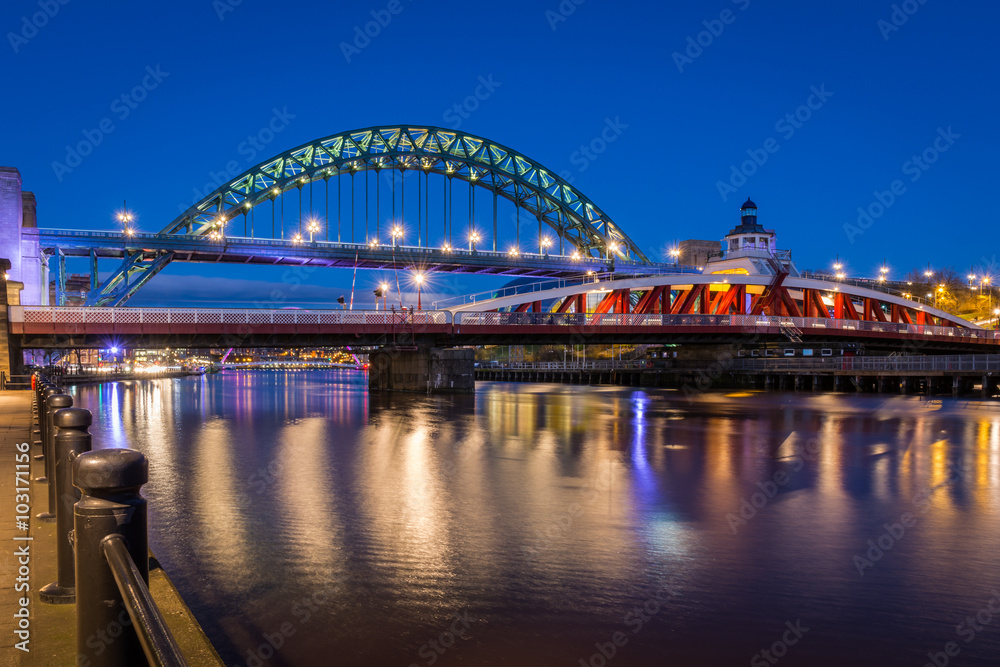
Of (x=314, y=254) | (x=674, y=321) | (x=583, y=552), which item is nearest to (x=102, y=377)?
(x=314, y=254)

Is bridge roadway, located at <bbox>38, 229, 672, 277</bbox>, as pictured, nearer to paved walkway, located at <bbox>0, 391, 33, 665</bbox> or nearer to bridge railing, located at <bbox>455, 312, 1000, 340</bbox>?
bridge railing, located at <bbox>455, 312, 1000, 340</bbox>

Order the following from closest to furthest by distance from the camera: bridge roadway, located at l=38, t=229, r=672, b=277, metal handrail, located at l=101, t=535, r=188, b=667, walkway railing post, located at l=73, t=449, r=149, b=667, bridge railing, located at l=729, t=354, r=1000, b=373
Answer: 1. metal handrail, located at l=101, t=535, r=188, b=667
2. walkway railing post, located at l=73, t=449, r=149, b=667
3. bridge railing, located at l=729, t=354, r=1000, b=373
4. bridge roadway, located at l=38, t=229, r=672, b=277

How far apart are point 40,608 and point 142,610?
325cm

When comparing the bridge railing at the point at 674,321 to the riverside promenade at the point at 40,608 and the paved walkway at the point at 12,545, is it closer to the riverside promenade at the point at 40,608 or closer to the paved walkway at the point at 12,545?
the paved walkway at the point at 12,545

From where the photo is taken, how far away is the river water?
7852mm

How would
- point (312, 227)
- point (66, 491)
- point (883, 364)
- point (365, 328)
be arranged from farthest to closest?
point (312, 227), point (883, 364), point (365, 328), point (66, 491)

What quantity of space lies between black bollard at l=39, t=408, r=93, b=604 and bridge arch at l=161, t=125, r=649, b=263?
9000 centimetres

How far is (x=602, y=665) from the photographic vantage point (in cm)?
738

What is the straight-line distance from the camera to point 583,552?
36.3 ft

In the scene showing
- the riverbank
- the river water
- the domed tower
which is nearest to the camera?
the river water

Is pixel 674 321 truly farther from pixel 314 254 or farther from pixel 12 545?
pixel 12 545

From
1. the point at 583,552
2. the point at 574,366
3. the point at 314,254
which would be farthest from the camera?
the point at 574,366

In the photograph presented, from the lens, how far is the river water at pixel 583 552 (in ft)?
25.8

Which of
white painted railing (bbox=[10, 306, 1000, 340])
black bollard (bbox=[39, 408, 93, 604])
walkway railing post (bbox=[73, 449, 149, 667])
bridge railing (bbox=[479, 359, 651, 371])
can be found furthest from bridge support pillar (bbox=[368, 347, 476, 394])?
walkway railing post (bbox=[73, 449, 149, 667])
